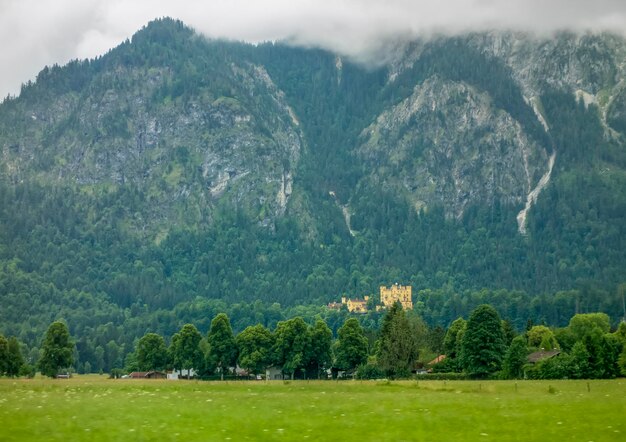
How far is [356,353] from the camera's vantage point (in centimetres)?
17200

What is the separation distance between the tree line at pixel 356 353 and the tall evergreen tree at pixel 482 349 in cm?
15

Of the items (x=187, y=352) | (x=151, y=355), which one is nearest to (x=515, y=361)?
(x=187, y=352)

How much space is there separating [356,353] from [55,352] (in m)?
52.4

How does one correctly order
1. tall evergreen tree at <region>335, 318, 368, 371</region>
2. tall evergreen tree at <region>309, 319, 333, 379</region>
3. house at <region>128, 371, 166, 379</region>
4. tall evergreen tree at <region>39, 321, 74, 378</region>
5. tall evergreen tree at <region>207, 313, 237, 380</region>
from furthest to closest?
Answer: 1. house at <region>128, 371, 166, 379</region>
2. tall evergreen tree at <region>207, 313, 237, 380</region>
3. tall evergreen tree at <region>335, 318, 368, 371</region>
4. tall evergreen tree at <region>309, 319, 333, 379</region>
5. tall evergreen tree at <region>39, 321, 74, 378</region>

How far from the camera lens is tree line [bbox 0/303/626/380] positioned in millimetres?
131375

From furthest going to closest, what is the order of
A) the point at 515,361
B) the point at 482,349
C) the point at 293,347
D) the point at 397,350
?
1. the point at 293,347
2. the point at 397,350
3. the point at 482,349
4. the point at 515,361

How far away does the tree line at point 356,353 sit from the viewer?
431 ft

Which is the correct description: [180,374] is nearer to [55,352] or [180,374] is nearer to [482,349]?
[55,352]

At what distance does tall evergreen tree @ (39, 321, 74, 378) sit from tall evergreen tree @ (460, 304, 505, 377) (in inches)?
2679

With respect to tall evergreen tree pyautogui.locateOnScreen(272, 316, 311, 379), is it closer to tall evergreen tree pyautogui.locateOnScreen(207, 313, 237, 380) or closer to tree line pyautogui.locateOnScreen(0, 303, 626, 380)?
tree line pyautogui.locateOnScreen(0, 303, 626, 380)

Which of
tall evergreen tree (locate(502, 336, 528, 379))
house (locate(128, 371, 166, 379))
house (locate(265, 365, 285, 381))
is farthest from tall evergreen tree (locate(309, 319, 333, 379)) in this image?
tall evergreen tree (locate(502, 336, 528, 379))

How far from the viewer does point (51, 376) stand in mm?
161125

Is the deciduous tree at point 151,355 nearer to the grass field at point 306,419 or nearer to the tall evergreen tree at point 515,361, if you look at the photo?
the tall evergreen tree at point 515,361

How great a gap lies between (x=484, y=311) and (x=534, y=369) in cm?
1792
